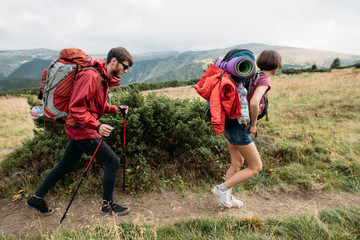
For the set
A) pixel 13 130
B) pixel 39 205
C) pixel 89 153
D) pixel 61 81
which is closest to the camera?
pixel 61 81

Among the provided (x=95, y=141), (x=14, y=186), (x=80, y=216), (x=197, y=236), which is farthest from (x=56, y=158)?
(x=197, y=236)

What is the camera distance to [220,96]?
243cm

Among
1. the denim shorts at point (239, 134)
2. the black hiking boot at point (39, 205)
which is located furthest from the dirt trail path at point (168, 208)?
the denim shorts at point (239, 134)

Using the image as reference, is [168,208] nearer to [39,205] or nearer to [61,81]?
[39,205]

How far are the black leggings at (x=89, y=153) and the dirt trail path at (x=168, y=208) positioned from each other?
1.29 feet

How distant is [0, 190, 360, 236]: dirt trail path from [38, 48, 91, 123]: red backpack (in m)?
1.51

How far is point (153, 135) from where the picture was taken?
4609 millimetres

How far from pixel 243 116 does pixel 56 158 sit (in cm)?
381

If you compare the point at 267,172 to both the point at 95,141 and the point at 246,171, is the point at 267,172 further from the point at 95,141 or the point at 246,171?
the point at 95,141

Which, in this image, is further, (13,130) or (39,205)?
(13,130)

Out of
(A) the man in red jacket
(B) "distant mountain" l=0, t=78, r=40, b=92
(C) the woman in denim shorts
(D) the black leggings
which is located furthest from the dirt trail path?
(B) "distant mountain" l=0, t=78, r=40, b=92

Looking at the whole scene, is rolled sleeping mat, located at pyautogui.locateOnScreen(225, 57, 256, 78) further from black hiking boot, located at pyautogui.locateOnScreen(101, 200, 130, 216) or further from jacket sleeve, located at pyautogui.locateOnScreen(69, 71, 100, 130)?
black hiking boot, located at pyautogui.locateOnScreen(101, 200, 130, 216)

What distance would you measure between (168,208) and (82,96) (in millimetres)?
2265

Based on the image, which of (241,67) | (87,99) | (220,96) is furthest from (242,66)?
(87,99)
